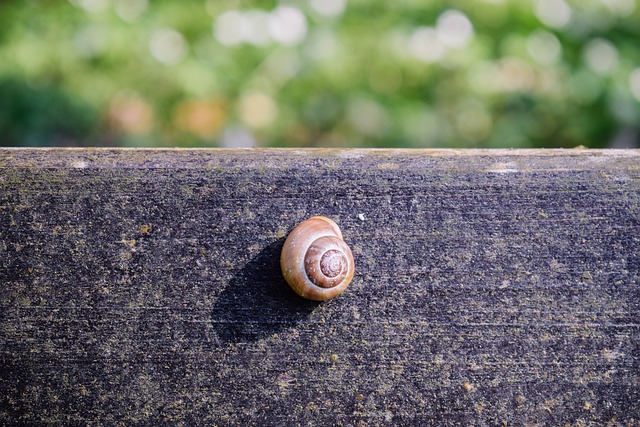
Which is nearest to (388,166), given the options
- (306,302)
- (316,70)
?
(306,302)

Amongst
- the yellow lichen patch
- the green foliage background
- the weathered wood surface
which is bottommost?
the weathered wood surface

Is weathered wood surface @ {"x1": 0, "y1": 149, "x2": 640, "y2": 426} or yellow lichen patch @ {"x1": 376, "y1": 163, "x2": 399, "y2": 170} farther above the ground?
yellow lichen patch @ {"x1": 376, "y1": 163, "x2": 399, "y2": 170}

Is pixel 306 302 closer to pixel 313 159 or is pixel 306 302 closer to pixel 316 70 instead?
pixel 313 159

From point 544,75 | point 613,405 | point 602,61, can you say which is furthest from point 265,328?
point 602,61

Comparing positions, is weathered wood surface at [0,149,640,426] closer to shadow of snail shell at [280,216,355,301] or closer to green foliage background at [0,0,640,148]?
shadow of snail shell at [280,216,355,301]

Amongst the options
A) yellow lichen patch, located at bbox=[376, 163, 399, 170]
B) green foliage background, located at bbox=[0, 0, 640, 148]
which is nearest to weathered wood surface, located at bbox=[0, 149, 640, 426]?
yellow lichen patch, located at bbox=[376, 163, 399, 170]
